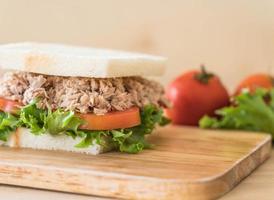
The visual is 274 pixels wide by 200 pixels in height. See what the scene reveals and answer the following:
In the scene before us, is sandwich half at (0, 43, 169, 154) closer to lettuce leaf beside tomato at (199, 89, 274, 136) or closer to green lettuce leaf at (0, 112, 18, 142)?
green lettuce leaf at (0, 112, 18, 142)

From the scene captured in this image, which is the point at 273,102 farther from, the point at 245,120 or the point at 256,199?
the point at 256,199

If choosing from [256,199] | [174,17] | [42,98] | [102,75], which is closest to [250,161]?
[256,199]

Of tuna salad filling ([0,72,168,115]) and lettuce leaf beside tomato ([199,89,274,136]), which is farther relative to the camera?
lettuce leaf beside tomato ([199,89,274,136])

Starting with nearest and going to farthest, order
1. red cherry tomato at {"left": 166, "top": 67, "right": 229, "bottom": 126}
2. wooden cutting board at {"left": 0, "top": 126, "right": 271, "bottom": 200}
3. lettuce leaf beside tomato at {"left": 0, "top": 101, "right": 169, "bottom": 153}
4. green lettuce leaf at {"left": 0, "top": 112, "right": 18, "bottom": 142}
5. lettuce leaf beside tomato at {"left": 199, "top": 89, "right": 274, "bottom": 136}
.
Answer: wooden cutting board at {"left": 0, "top": 126, "right": 271, "bottom": 200}, lettuce leaf beside tomato at {"left": 0, "top": 101, "right": 169, "bottom": 153}, green lettuce leaf at {"left": 0, "top": 112, "right": 18, "bottom": 142}, lettuce leaf beside tomato at {"left": 199, "top": 89, "right": 274, "bottom": 136}, red cherry tomato at {"left": 166, "top": 67, "right": 229, "bottom": 126}

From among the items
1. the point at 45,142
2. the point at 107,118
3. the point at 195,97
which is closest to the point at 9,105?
the point at 45,142

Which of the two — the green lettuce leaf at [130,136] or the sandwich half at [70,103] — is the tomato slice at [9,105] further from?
the green lettuce leaf at [130,136]

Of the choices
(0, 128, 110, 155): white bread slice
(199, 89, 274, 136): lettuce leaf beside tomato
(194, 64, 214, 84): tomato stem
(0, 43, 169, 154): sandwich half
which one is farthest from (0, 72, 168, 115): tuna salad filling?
(194, 64, 214, 84): tomato stem

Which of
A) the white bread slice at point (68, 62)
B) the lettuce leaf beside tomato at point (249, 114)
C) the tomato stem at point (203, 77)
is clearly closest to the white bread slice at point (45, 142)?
the white bread slice at point (68, 62)
